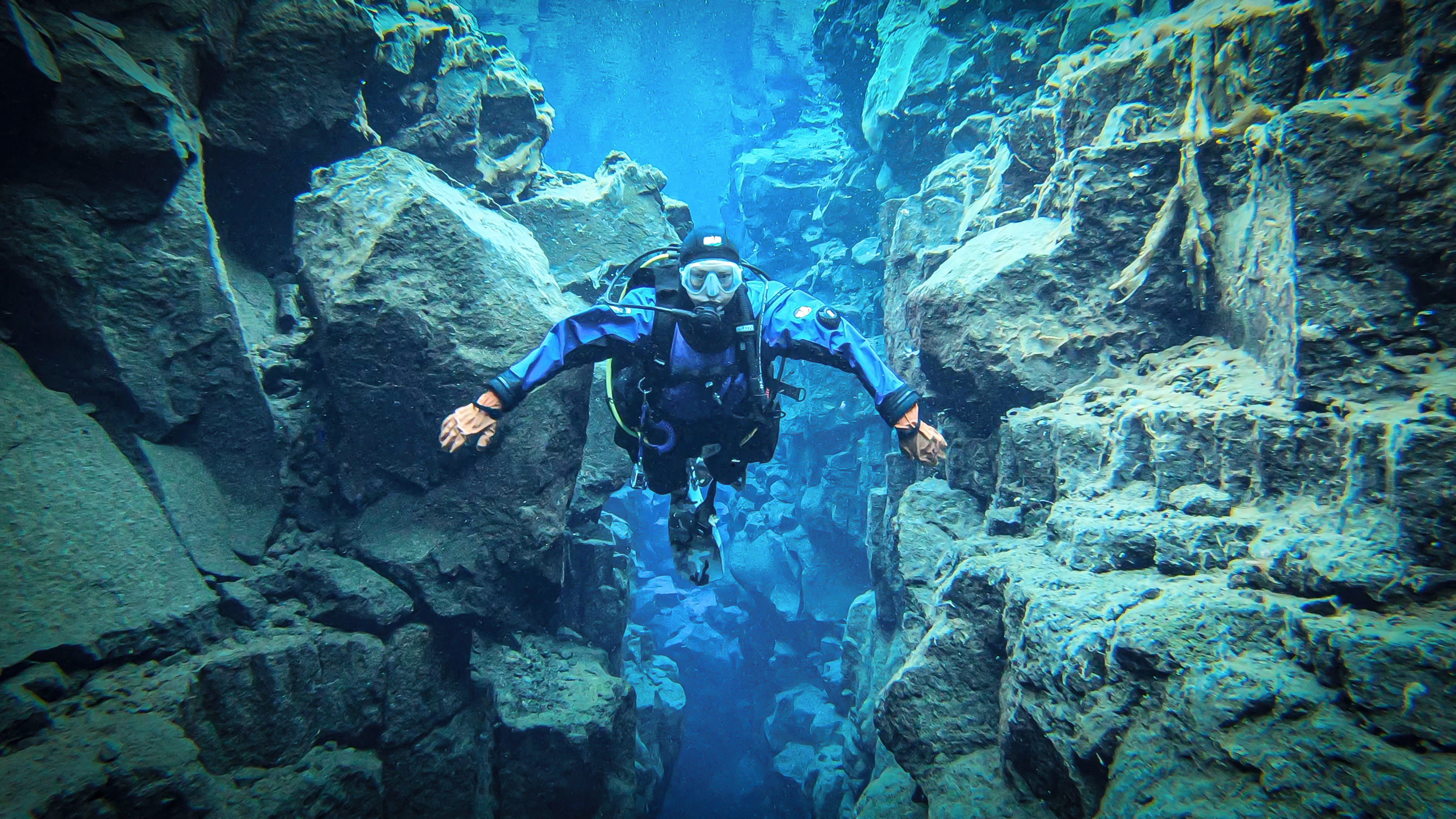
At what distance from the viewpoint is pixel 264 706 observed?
138 inches

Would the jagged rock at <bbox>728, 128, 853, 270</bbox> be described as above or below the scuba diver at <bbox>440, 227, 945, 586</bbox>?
above

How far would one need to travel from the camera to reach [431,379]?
4.05m

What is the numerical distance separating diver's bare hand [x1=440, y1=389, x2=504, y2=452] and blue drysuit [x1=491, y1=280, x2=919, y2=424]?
0.25 ft

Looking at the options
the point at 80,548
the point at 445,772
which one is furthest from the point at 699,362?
the point at 445,772

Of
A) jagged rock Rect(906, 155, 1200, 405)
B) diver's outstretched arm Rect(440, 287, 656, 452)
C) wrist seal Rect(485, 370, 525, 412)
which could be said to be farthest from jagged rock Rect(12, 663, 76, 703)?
jagged rock Rect(906, 155, 1200, 405)

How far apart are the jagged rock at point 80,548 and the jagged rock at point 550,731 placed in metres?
2.20

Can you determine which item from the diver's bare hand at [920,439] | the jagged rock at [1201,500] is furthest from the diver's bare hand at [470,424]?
the jagged rock at [1201,500]

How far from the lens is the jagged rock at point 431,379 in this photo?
3.99 metres

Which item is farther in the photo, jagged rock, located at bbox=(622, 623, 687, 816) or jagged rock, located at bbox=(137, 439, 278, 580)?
jagged rock, located at bbox=(622, 623, 687, 816)

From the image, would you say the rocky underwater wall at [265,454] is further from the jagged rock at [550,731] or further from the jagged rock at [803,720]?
the jagged rock at [803,720]

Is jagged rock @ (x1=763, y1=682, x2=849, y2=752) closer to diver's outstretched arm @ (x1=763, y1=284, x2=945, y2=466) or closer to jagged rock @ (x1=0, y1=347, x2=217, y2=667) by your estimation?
diver's outstretched arm @ (x1=763, y1=284, x2=945, y2=466)

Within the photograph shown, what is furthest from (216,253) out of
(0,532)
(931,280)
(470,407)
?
(931,280)

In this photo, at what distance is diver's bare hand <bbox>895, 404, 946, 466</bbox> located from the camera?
3.11 meters

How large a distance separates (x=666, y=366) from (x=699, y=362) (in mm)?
A: 213
